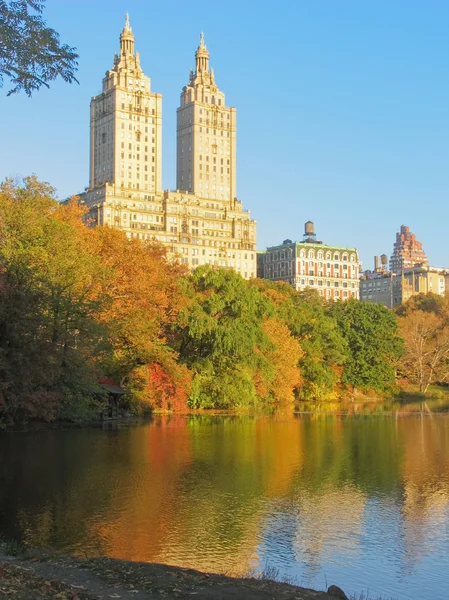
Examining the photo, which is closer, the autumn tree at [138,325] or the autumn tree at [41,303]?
the autumn tree at [41,303]

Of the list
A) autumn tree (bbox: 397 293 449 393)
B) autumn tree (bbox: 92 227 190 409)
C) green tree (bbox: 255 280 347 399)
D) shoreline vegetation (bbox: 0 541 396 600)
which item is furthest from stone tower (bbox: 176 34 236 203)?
shoreline vegetation (bbox: 0 541 396 600)

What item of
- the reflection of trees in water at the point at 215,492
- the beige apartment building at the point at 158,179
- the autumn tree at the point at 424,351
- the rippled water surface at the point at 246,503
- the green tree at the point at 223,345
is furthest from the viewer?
the beige apartment building at the point at 158,179

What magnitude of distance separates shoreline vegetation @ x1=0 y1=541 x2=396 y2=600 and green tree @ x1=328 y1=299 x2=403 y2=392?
234 ft

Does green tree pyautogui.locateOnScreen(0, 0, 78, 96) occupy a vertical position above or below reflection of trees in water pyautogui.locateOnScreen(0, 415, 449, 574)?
above

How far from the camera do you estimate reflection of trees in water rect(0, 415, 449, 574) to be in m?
18.8

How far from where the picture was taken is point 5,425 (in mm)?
40688

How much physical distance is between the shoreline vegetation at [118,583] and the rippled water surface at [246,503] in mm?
3417

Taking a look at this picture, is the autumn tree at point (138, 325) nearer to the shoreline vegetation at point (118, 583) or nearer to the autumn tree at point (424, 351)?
the shoreline vegetation at point (118, 583)

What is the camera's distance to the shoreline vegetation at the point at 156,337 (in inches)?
1529

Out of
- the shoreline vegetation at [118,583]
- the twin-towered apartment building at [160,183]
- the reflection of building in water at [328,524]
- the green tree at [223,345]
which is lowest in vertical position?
the reflection of building in water at [328,524]

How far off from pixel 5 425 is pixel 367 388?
5230 centimetres

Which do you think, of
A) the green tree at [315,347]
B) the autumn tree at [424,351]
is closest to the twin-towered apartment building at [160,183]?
the autumn tree at [424,351]

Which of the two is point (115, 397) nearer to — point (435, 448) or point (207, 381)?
point (207, 381)

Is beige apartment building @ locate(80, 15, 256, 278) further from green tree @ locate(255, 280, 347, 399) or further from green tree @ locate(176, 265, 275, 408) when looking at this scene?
green tree @ locate(176, 265, 275, 408)
